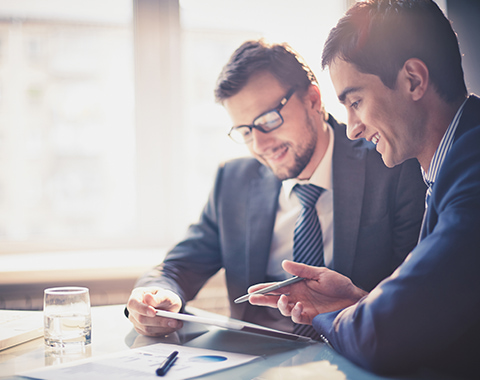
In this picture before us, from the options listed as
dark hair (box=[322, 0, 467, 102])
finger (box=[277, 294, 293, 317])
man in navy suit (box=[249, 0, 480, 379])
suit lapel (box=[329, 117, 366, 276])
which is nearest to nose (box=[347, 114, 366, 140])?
man in navy suit (box=[249, 0, 480, 379])

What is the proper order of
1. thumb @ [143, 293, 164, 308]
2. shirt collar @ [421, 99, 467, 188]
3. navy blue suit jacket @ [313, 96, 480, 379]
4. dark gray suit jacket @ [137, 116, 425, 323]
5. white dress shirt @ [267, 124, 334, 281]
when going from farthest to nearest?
white dress shirt @ [267, 124, 334, 281] → dark gray suit jacket @ [137, 116, 425, 323] → thumb @ [143, 293, 164, 308] → shirt collar @ [421, 99, 467, 188] → navy blue suit jacket @ [313, 96, 480, 379]

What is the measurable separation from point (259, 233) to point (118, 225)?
3.78 feet

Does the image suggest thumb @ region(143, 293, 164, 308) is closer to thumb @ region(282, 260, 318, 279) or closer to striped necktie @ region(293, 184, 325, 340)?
thumb @ region(282, 260, 318, 279)

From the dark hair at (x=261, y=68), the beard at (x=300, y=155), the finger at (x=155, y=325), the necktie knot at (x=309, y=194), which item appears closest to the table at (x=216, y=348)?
the finger at (x=155, y=325)

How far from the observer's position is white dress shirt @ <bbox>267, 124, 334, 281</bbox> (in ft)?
4.74

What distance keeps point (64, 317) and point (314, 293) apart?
0.58m

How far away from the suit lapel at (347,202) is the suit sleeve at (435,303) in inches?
24.2

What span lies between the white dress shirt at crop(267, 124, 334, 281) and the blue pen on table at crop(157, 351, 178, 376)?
70 cm

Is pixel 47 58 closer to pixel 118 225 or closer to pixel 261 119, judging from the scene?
pixel 118 225

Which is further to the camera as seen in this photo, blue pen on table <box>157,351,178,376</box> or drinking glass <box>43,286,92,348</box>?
drinking glass <box>43,286,92,348</box>

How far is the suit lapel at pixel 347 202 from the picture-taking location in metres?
1.34

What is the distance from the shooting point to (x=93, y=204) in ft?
7.80

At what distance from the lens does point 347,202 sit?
1.37 m

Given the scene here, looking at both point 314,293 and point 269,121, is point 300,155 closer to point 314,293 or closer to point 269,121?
point 269,121
